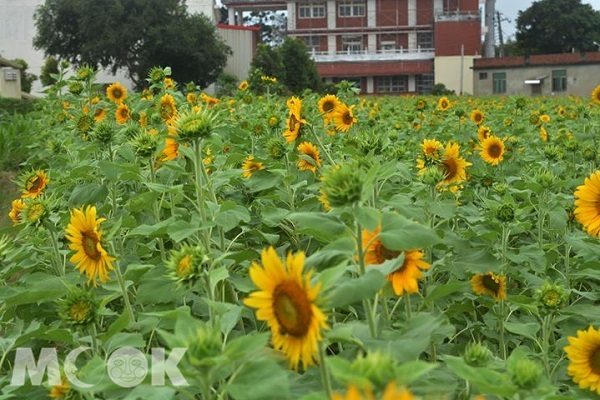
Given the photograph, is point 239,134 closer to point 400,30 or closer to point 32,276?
point 32,276

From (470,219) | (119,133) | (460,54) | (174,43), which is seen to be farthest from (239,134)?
(460,54)

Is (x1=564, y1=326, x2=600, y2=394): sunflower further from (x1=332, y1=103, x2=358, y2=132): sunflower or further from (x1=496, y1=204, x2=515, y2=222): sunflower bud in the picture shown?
(x1=332, y1=103, x2=358, y2=132): sunflower

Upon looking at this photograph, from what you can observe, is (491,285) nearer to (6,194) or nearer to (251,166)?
(251,166)

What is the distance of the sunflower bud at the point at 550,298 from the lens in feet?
3.66

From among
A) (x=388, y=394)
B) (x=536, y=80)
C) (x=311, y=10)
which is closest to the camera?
(x=388, y=394)

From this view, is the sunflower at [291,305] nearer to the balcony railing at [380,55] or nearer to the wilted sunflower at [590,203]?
the wilted sunflower at [590,203]

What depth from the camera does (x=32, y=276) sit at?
132cm

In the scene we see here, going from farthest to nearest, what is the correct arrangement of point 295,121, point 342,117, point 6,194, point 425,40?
point 425,40
point 6,194
point 342,117
point 295,121

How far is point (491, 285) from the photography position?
1393mm

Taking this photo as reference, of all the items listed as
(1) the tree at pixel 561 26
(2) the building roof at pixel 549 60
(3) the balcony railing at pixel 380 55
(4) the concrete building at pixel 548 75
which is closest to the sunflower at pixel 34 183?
(4) the concrete building at pixel 548 75

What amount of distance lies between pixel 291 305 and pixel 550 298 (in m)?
0.61

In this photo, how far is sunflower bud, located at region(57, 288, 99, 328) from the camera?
3.16 feet

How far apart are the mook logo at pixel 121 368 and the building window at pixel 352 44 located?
90.4 feet

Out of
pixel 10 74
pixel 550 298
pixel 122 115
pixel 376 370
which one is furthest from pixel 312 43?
pixel 376 370
